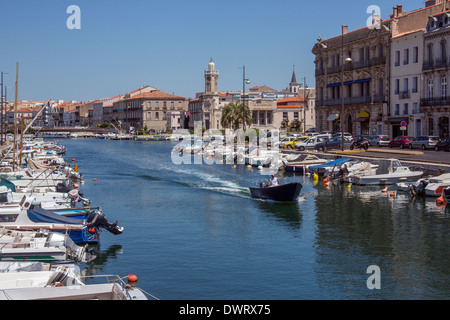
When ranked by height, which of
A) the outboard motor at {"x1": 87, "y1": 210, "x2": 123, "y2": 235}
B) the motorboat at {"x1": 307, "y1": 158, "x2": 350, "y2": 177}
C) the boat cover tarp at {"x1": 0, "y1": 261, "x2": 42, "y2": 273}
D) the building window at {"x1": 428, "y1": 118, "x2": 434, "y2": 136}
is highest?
the building window at {"x1": 428, "y1": 118, "x2": 434, "y2": 136}

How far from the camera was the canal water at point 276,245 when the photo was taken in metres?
18.5

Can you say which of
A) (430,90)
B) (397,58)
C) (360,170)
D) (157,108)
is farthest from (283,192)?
(157,108)

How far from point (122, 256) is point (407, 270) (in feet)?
33.4

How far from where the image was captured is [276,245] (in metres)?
24.2

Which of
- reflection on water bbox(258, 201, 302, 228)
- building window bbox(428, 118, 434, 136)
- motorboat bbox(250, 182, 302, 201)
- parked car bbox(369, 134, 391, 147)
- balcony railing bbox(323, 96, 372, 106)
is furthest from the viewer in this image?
balcony railing bbox(323, 96, 372, 106)

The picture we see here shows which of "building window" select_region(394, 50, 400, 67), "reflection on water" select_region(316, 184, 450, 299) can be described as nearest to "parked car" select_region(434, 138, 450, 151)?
"reflection on water" select_region(316, 184, 450, 299)

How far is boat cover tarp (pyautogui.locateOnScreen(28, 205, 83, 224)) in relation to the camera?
75.7ft

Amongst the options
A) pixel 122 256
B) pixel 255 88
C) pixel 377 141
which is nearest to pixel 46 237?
pixel 122 256

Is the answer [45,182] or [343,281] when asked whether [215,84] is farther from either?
[343,281]

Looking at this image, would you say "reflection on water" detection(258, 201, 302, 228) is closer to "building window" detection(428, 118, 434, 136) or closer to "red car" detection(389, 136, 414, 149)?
"red car" detection(389, 136, 414, 149)

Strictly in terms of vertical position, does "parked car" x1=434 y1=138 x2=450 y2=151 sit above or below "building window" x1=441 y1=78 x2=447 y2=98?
below

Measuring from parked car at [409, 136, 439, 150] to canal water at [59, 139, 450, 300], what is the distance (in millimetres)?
16720

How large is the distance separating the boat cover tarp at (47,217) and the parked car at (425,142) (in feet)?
129

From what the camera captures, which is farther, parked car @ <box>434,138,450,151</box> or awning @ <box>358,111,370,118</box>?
awning @ <box>358,111,370,118</box>
